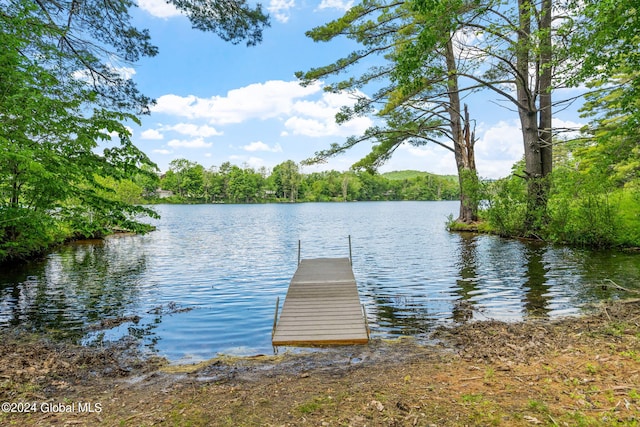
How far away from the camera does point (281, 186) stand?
145 metres

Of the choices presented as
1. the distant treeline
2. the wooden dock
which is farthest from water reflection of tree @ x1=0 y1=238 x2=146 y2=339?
the distant treeline

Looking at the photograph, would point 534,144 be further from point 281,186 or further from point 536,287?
point 281,186

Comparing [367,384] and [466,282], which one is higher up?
[367,384]

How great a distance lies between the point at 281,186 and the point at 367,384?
142m

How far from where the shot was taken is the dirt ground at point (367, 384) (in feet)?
13.4

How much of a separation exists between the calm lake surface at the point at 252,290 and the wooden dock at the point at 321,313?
1.65 feet

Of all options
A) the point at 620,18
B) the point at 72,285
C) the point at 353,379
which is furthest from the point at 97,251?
the point at 620,18

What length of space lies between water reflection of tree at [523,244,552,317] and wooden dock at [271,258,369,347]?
4308mm

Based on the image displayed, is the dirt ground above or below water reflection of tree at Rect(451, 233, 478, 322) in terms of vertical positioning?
above

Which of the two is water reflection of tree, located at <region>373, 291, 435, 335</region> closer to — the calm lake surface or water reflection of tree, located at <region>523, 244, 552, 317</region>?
the calm lake surface

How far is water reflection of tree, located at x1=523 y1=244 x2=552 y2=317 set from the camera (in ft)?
31.1

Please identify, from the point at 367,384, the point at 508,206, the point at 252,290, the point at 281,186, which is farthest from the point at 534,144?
the point at 281,186

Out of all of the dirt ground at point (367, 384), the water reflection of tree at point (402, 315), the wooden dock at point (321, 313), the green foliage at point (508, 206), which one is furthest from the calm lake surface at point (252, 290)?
the green foliage at point (508, 206)

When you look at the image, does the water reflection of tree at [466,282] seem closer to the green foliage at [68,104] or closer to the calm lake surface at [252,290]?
the calm lake surface at [252,290]
